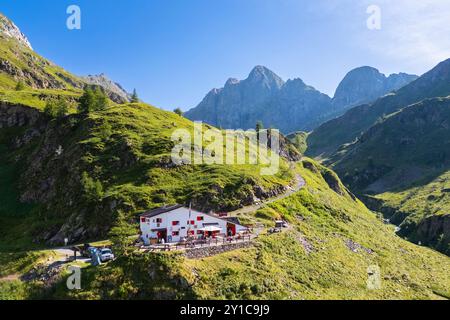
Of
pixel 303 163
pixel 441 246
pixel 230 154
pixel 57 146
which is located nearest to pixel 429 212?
pixel 441 246

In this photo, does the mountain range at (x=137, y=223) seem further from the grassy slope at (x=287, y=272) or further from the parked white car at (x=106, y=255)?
the parked white car at (x=106, y=255)

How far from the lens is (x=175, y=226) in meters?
65.9

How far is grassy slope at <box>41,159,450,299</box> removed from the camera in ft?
158

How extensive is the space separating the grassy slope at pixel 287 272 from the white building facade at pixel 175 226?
10.1 meters

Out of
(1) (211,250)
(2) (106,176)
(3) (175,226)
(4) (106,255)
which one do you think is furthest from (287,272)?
(2) (106,176)

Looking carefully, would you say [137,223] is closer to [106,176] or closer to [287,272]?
[106,176]

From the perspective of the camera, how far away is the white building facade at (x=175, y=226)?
6494cm

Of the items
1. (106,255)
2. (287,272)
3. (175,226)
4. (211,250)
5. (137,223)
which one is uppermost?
(137,223)

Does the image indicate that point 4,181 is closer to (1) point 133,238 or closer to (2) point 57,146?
(2) point 57,146

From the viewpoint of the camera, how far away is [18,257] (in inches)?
2482

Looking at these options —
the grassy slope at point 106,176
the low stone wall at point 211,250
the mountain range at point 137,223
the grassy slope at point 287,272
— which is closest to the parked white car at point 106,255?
the mountain range at point 137,223

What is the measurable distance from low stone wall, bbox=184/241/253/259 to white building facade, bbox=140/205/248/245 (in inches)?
235

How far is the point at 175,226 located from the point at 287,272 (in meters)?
19.7

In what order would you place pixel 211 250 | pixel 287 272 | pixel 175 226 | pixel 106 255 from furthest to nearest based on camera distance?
pixel 175 226, pixel 287 272, pixel 211 250, pixel 106 255
